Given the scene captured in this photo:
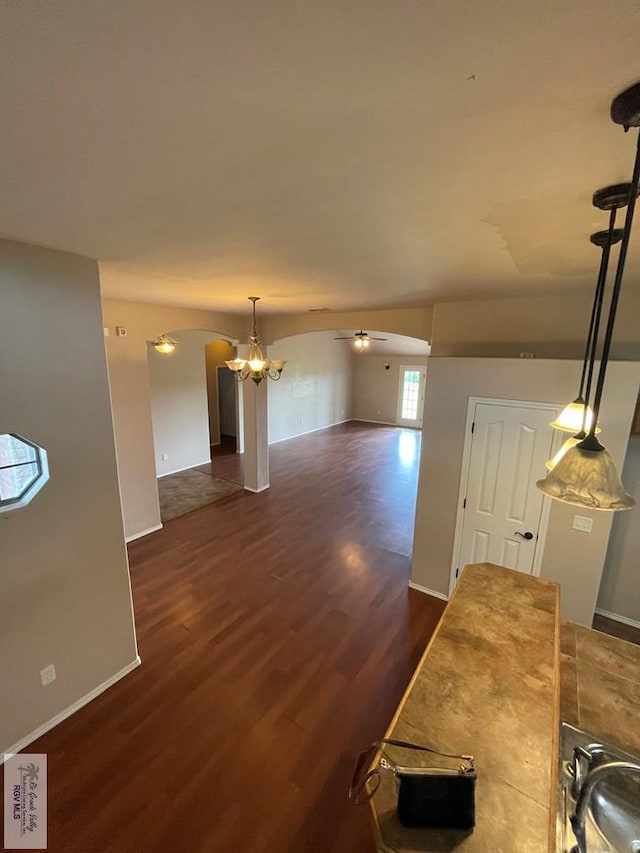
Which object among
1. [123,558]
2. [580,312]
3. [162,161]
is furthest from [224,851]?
[580,312]

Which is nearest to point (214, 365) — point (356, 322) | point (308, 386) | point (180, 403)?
point (180, 403)

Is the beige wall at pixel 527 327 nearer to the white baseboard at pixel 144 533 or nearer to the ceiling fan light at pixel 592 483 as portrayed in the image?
the ceiling fan light at pixel 592 483

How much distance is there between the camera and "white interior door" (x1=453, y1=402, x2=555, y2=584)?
2947 mm

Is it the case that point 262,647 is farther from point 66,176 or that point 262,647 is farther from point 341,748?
point 66,176

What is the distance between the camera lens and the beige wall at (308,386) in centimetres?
896

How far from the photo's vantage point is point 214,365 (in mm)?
8477

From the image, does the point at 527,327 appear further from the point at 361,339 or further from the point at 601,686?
the point at 361,339

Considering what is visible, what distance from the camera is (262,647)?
294 cm

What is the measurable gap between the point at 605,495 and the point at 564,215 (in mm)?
1038

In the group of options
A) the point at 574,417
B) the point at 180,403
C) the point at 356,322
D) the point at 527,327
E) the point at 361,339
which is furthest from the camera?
the point at 361,339

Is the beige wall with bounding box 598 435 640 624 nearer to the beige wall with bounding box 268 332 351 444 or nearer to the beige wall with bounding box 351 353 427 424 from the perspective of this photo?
the beige wall with bounding box 268 332 351 444

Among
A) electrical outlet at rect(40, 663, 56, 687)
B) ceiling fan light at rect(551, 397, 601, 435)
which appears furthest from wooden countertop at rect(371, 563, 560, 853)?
electrical outlet at rect(40, 663, 56, 687)

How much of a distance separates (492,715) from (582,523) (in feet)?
6.99

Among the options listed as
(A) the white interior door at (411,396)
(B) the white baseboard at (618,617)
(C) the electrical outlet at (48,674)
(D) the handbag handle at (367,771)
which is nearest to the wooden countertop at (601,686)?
(D) the handbag handle at (367,771)
